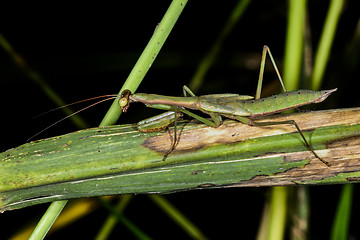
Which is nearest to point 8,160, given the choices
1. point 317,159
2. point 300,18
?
point 317,159

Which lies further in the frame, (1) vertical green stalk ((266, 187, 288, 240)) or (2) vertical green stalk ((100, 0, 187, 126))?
(1) vertical green stalk ((266, 187, 288, 240))

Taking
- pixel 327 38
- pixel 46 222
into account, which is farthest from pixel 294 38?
pixel 46 222

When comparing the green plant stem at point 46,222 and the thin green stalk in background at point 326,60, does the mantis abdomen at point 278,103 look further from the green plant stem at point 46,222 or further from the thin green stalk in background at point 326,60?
the green plant stem at point 46,222

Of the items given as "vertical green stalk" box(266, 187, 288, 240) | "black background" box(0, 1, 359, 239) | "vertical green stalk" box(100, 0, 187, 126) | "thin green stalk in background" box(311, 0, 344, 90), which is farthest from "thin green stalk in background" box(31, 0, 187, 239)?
"black background" box(0, 1, 359, 239)

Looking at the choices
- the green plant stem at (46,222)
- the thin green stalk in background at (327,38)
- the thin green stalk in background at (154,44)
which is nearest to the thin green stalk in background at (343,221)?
the thin green stalk in background at (327,38)

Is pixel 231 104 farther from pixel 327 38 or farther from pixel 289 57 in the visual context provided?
pixel 327 38

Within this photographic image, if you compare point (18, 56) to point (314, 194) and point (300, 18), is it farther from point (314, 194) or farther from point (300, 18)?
point (314, 194)

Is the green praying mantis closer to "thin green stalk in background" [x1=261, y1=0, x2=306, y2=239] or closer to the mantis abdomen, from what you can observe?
the mantis abdomen

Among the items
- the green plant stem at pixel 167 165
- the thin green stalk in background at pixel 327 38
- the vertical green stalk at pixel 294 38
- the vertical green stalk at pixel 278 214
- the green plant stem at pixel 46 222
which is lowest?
the green plant stem at pixel 46 222

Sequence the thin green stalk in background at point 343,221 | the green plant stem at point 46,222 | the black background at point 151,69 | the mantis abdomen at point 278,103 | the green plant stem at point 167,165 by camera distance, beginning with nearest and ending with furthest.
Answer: the green plant stem at point 46,222
the green plant stem at point 167,165
the thin green stalk in background at point 343,221
the mantis abdomen at point 278,103
the black background at point 151,69
